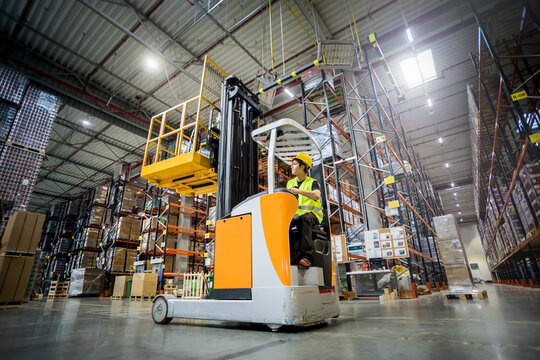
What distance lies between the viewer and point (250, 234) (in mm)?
2496

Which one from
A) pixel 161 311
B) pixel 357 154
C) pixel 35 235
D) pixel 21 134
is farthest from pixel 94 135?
pixel 161 311

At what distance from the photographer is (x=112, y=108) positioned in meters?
11.7

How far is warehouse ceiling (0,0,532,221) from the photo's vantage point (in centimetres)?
855

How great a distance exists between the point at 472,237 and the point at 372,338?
126ft

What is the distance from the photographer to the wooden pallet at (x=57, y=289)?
39.2 ft

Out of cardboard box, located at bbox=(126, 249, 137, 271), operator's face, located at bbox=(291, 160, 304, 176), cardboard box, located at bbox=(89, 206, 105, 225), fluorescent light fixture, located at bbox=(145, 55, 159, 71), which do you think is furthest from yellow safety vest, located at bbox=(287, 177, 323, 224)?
cardboard box, located at bbox=(89, 206, 105, 225)

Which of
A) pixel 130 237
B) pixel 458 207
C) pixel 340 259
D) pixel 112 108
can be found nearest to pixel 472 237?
pixel 458 207

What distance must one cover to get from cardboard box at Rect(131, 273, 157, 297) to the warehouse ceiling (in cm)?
714

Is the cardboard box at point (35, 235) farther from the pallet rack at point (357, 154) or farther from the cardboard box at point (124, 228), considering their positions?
the pallet rack at point (357, 154)

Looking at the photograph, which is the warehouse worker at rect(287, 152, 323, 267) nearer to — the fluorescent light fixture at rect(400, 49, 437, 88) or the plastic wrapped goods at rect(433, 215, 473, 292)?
the plastic wrapped goods at rect(433, 215, 473, 292)

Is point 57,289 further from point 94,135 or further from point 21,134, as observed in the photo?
point 21,134

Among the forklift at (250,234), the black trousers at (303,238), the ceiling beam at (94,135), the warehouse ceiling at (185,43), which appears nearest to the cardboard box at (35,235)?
the forklift at (250,234)

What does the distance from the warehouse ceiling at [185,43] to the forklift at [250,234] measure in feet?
21.6

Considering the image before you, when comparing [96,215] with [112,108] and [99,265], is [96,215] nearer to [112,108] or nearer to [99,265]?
[99,265]
